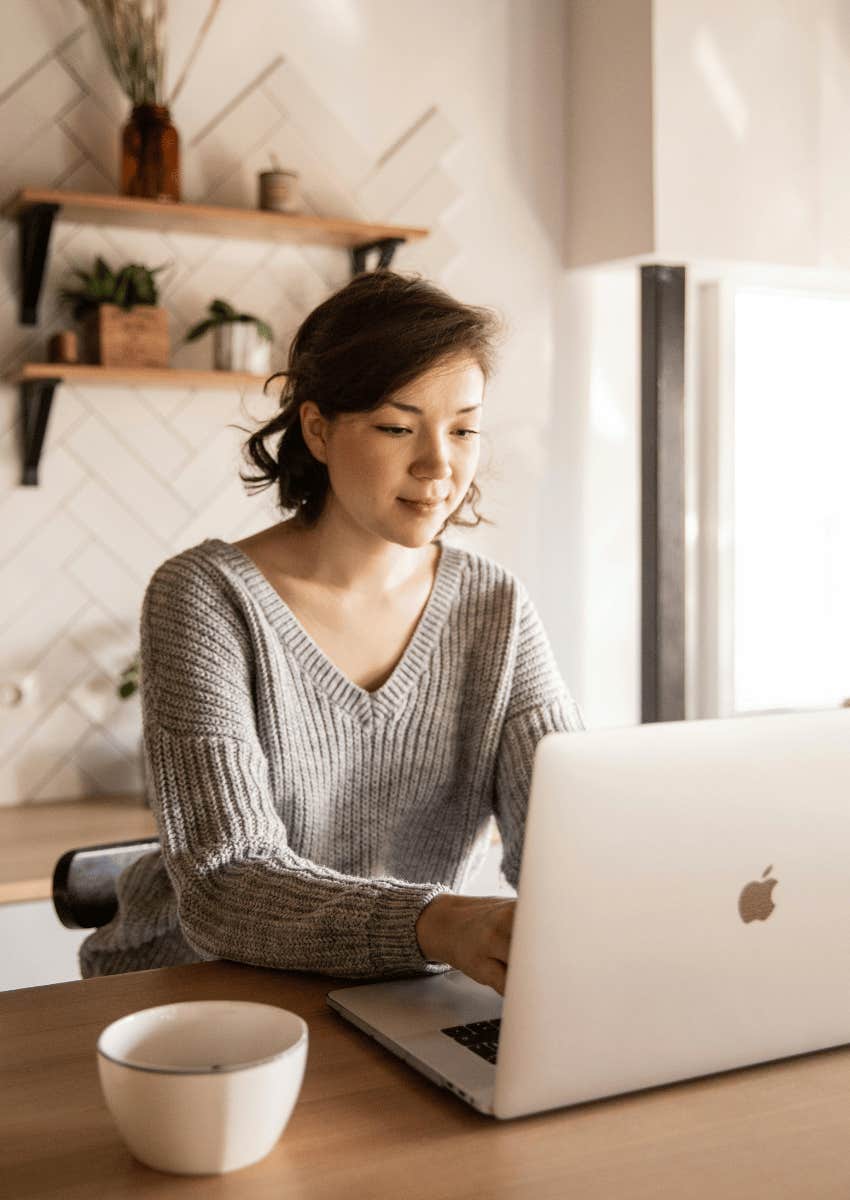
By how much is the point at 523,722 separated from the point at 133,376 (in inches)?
46.8

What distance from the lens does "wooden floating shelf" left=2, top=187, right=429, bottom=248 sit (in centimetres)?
234

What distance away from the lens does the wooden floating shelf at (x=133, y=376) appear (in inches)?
92.3

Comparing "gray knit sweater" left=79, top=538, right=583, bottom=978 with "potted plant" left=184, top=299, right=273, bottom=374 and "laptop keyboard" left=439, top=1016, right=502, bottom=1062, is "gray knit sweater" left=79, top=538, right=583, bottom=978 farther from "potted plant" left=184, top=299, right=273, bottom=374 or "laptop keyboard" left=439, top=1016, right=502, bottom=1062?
"potted plant" left=184, top=299, right=273, bottom=374

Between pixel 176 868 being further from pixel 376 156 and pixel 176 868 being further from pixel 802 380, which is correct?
pixel 802 380

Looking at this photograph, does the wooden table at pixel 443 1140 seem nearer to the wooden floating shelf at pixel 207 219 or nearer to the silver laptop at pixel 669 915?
the silver laptop at pixel 669 915

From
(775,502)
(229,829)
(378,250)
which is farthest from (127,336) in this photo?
(775,502)

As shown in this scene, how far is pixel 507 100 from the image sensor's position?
290 centimetres

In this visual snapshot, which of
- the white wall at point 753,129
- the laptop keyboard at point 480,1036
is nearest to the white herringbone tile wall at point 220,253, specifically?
the white wall at point 753,129

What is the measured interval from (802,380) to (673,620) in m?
0.76

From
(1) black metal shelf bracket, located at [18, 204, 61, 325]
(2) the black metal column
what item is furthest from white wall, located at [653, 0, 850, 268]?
(1) black metal shelf bracket, located at [18, 204, 61, 325]

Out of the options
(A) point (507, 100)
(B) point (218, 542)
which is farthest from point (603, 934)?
(A) point (507, 100)

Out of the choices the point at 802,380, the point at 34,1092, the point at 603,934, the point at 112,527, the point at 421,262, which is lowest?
the point at 34,1092

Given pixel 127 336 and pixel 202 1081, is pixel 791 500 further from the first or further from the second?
pixel 202 1081

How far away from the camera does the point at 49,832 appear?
2.31 metres
